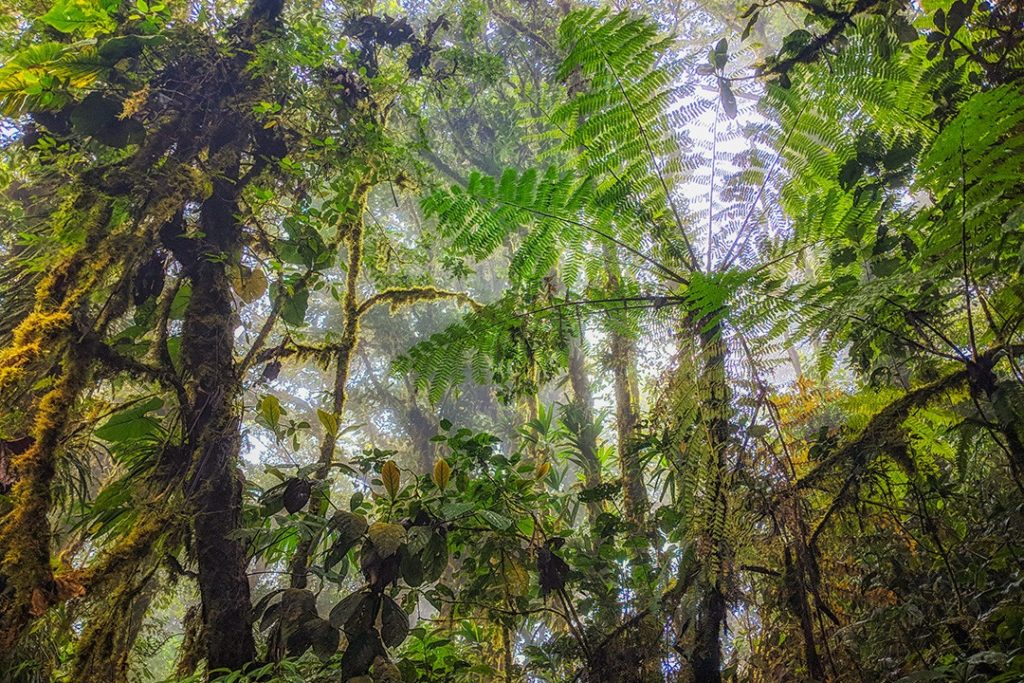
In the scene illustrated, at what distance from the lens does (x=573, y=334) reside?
2.56 m

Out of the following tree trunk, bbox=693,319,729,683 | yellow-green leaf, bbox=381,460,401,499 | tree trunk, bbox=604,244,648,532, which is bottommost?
tree trunk, bbox=693,319,729,683

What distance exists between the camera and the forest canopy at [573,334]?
174cm

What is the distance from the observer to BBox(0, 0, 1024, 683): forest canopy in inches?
68.6

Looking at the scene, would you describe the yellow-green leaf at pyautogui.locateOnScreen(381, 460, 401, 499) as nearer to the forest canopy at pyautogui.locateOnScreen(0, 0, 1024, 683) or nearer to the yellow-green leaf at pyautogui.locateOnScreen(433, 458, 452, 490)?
the forest canopy at pyautogui.locateOnScreen(0, 0, 1024, 683)

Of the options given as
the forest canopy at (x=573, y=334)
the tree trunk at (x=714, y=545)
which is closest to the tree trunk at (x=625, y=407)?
the forest canopy at (x=573, y=334)

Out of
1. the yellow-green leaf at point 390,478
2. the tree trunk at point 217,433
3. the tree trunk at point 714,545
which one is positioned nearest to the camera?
the tree trunk at point 714,545

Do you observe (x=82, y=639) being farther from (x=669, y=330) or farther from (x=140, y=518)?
(x=669, y=330)

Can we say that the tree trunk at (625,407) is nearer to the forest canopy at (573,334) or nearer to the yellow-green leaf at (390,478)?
the forest canopy at (573,334)

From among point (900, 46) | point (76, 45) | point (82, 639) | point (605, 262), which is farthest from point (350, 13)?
point (82, 639)

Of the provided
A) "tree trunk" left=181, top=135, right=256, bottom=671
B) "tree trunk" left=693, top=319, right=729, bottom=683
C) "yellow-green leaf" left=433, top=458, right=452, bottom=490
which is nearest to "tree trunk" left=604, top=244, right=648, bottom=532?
"tree trunk" left=693, top=319, right=729, bottom=683

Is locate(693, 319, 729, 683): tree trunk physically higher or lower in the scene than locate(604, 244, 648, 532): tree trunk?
lower

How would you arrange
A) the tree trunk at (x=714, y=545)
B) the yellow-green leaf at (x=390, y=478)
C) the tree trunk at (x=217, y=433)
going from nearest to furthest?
the tree trunk at (x=714, y=545) < the tree trunk at (x=217, y=433) < the yellow-green leaf at (x=390, y=478)

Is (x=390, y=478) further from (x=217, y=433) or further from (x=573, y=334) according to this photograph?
(x=573, y=334)

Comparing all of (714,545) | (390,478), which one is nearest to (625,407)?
(390,478)
